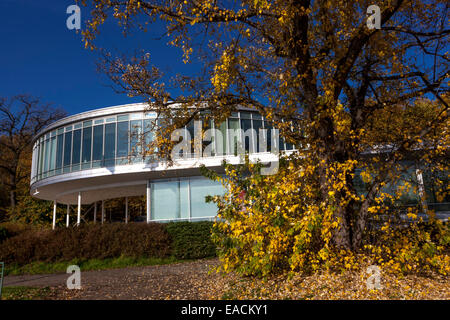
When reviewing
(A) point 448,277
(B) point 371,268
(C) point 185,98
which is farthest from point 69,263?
(A) point 448,277

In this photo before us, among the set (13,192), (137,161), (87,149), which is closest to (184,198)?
(137,161)

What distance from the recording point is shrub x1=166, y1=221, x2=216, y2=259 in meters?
12.7

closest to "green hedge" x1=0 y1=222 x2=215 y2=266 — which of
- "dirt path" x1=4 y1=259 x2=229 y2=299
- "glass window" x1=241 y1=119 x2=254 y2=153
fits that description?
"dirt path" x1=4 y1=259 x2=229 y2=299

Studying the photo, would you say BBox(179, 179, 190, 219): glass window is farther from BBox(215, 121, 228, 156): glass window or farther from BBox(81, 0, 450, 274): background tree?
BBox(81, 0, 450, 274): background tree

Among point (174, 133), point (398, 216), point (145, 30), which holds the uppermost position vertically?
point (145, 30)

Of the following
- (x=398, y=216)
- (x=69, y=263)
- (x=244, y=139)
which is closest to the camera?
(x=398, y=216)

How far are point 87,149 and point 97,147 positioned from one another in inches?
30.2

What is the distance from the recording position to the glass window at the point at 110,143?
17.8 m

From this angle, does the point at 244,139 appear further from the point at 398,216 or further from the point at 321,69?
the point at 398,216

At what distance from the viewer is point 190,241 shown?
504 inches

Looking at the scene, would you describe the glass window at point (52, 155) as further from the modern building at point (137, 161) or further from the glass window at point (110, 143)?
the glass window at point (110, 143)

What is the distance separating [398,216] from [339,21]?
4.60 metres

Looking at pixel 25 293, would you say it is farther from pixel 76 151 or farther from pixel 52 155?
pixel 52 155

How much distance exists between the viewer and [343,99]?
8.51 metres
